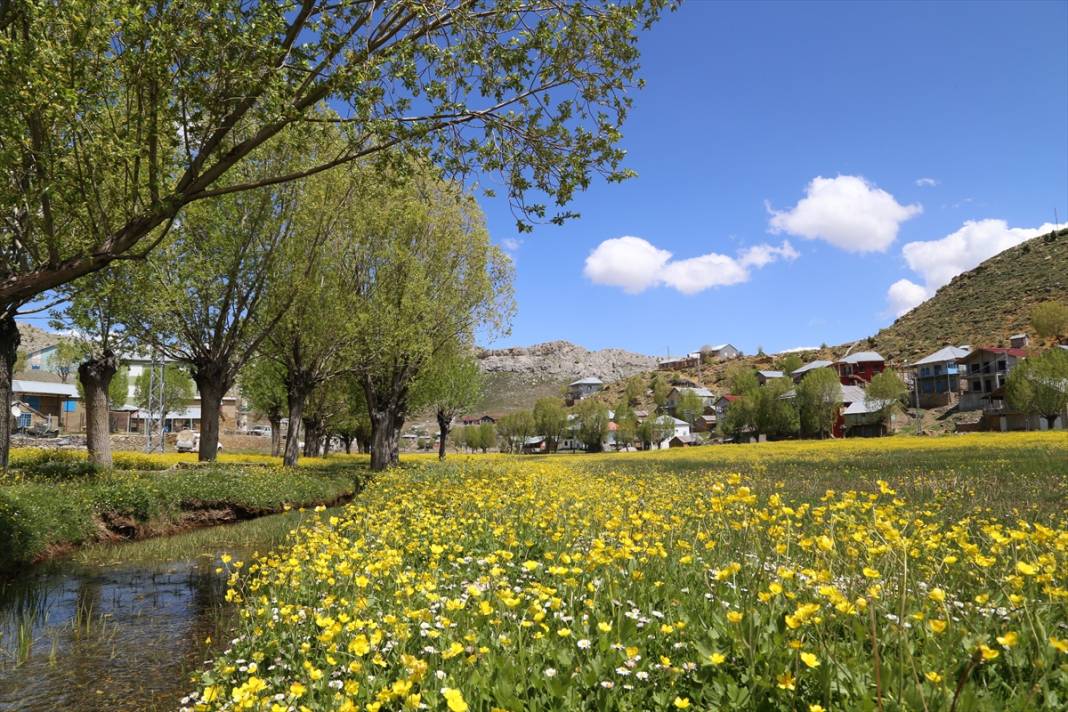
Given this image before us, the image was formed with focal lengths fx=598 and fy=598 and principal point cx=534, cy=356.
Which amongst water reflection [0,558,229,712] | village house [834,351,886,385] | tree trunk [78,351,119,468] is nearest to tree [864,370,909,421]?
village house [834,351,886,385]

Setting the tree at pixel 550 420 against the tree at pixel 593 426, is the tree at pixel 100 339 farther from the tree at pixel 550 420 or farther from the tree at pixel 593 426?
the tree at pixel 550 420

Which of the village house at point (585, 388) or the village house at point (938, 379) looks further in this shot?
the village house at point (585, 388)

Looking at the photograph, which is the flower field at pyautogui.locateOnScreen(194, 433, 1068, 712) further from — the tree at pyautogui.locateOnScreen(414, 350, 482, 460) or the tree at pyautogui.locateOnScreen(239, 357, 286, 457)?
the tree at pyautogui.locateOnScreen(239, 357, 286, 457)

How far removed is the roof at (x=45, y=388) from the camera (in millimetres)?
71438

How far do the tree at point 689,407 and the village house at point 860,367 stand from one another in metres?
24.4

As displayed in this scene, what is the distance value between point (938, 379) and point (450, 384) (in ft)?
247

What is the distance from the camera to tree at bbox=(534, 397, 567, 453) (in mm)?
98312

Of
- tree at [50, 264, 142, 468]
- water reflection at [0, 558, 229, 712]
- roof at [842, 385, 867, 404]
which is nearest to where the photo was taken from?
water reflection at [0, 558, 229, 712]

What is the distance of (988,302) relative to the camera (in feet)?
322

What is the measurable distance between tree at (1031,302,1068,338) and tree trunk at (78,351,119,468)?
93.6 meters

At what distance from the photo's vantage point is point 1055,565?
12.9 feet

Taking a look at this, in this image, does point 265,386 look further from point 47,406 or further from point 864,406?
point 864,406

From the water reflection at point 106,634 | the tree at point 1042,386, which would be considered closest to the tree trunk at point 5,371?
the water reflection at point 106,634

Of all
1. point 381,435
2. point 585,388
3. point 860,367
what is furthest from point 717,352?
point 381,435
